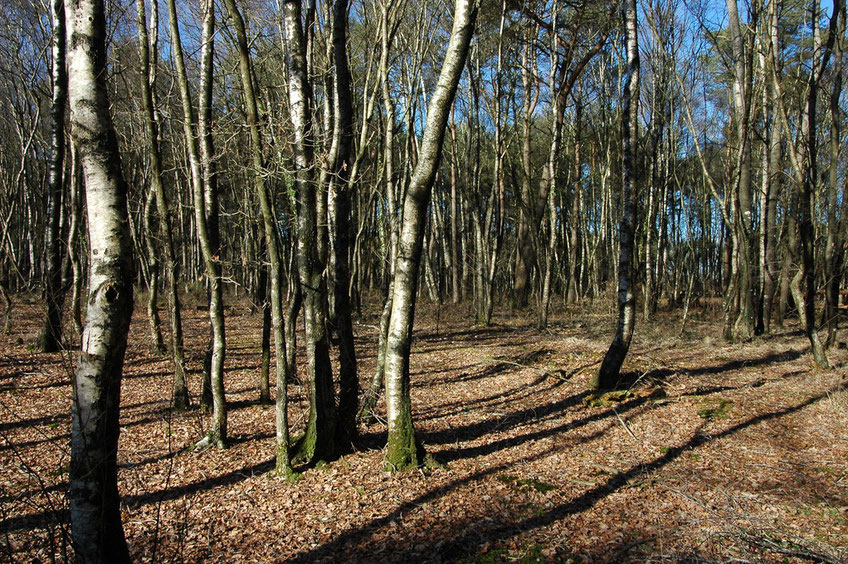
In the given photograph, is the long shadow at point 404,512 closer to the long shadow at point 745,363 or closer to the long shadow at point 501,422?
the long shadow at point 501,422

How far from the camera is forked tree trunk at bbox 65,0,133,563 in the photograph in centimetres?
277

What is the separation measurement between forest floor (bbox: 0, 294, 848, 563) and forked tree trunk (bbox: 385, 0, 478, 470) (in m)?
0.43

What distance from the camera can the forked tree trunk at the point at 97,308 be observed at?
9.10 feet

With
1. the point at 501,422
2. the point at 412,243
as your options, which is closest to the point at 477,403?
the point at 501,422

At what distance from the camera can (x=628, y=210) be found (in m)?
8.37

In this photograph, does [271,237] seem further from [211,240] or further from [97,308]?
[97,308]

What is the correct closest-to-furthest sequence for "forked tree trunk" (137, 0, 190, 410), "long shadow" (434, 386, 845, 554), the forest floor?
the forest floor, "long shadow" (434, 386, 845, 554), "forked tree trunk" (137, 0, 190, 410)

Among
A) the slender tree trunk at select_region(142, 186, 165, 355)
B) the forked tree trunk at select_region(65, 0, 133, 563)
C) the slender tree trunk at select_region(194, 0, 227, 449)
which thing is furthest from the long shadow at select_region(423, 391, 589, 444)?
the slender tree trunk at select_region(142, 186, 165, 355)

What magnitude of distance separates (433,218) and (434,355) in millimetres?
18128

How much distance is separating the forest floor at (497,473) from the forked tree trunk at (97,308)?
0.20 meters

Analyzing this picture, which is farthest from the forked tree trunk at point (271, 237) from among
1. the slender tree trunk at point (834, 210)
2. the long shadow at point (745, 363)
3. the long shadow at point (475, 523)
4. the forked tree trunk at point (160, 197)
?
the slender tree trunk at point (834, 210)

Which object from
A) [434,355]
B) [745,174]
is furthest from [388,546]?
[745,174]

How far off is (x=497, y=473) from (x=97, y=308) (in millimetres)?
4375

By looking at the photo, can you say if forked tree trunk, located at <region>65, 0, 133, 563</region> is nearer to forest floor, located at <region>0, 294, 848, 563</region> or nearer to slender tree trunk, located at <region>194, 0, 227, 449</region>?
forest floor, located at <region>0, 294, 848, 563</region>
